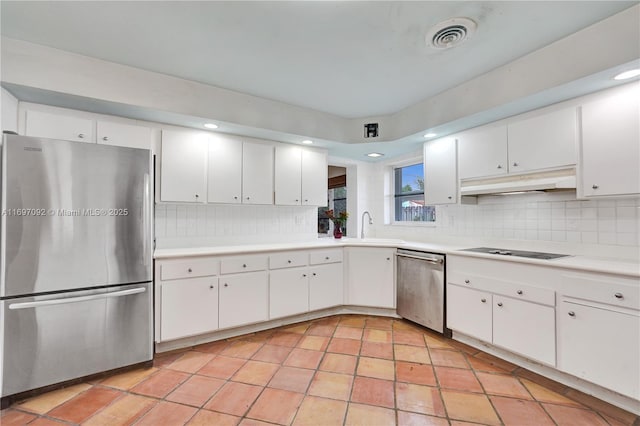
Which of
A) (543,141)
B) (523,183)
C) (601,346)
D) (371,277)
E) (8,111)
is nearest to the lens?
(601,346)

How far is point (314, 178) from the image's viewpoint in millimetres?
3668

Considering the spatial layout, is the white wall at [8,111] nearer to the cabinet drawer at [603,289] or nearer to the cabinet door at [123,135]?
the cabinet door at [123,135]

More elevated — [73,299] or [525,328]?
[73,299]

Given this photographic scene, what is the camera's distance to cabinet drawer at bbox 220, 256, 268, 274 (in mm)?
2682

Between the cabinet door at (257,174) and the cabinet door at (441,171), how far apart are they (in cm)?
184

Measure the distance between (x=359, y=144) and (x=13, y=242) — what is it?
3.17 metres

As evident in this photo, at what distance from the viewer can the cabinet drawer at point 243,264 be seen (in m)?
2.68

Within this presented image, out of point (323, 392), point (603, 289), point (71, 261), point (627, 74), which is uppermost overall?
point (627, 74)

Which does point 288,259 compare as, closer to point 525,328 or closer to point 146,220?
point 146,220

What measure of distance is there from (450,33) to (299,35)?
1.00 metres

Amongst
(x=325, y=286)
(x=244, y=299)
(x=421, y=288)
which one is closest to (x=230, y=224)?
(x=244, y=299)

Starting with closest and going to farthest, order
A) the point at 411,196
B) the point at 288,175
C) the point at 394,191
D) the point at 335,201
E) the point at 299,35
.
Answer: the point at 299,35
the point at 288,175
the point at 411,196
the point at 394,191
the point at 335,201

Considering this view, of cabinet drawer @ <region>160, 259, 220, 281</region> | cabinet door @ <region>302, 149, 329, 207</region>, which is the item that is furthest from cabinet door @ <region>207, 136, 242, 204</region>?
cabinet door @ <region>302, 149, 329, 207</region>

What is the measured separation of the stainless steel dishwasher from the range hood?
2.50ft
